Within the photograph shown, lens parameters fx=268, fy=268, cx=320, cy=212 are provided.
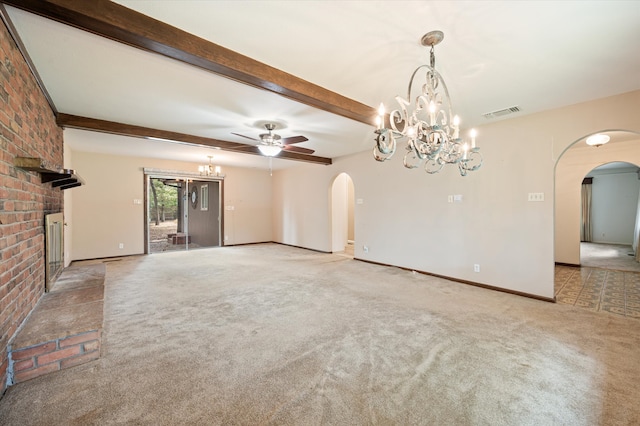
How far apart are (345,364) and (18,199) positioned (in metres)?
2.85

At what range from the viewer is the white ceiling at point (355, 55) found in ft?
6.06

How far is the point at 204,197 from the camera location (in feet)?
30.5

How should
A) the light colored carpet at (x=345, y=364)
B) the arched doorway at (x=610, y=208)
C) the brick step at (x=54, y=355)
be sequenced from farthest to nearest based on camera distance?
the arched doorway at (x=610, y=208) → the brick step at (x=54, y=355) → the light colored carpet at (x=345, y=364)

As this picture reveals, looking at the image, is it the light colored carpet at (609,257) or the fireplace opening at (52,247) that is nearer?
the fireplace opening at (52,247)

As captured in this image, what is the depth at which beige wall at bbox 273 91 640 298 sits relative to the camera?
140 inches

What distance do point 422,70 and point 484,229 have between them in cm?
282

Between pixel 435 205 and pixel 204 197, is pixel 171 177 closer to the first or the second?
pixel 204 197

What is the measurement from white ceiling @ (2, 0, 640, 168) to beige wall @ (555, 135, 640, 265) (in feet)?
11.1

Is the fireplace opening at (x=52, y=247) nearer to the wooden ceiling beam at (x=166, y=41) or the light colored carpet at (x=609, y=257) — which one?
the wooden ceiling beam at (x=166, y=41)

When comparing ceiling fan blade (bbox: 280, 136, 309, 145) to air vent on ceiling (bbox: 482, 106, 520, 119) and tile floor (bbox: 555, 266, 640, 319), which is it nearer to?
air vent on ceiling (bbox: 482, 106, 520, 119)

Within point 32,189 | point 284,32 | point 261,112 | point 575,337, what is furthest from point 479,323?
point 32,189

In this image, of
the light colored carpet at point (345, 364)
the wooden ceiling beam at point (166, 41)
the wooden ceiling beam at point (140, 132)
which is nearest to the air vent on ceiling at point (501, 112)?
the wooden ceiling beam at point (166, 41)

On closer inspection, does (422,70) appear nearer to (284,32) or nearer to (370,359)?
(284,32)

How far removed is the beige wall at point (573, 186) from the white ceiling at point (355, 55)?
11.1 feet
